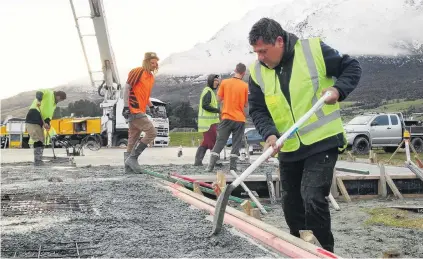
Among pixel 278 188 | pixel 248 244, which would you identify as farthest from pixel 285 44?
pixel 278 188

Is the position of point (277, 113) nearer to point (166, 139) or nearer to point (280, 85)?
point (280, 85)

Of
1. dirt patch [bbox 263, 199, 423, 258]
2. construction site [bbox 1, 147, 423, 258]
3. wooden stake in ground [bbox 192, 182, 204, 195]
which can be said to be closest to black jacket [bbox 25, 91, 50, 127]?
construction site [bbox 1, 147, 423, 258]

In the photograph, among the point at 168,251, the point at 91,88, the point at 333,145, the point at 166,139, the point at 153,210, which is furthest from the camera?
the point at 166,139

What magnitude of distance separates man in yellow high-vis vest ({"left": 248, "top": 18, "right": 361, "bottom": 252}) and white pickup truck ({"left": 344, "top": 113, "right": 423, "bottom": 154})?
56.4ft

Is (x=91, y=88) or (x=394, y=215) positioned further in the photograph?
(x=91, y=88)

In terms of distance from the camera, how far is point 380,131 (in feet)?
70.0

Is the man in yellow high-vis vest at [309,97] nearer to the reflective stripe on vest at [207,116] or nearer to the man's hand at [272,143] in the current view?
the man's hand at [272,143]

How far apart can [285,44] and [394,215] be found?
3.93 meters

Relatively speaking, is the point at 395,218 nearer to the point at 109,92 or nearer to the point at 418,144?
the point at 418,144

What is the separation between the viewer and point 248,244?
3508 mm

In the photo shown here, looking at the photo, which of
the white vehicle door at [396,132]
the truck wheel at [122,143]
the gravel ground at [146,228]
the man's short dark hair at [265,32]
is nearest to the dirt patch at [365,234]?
the gravel ground at [146,228]

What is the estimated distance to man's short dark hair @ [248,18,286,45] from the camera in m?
3.60

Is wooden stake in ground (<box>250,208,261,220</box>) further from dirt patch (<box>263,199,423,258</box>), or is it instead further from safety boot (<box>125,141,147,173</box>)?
safety boot (<box>125,141,147,173</box>)

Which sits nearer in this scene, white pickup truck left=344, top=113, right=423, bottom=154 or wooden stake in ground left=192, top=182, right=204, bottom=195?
wooden stake in ground left=192, top=182, right=204, bottom=195
